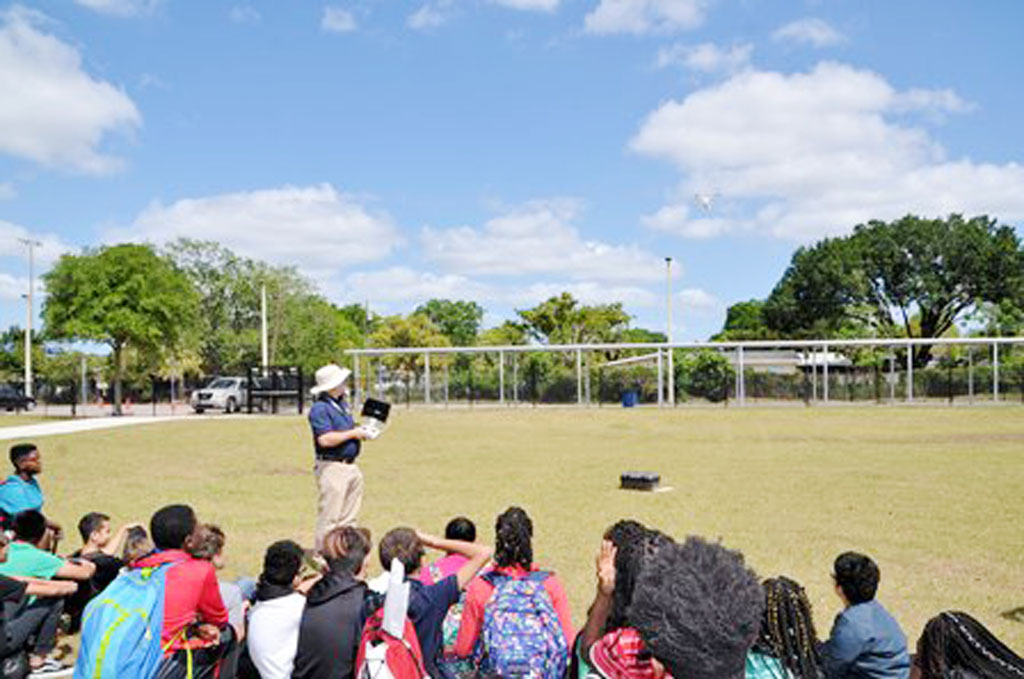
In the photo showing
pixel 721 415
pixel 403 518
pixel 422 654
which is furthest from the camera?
pixel 721 415

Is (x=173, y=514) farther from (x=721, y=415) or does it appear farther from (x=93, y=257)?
(x=93, y=257)

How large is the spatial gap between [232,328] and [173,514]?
70091 mm

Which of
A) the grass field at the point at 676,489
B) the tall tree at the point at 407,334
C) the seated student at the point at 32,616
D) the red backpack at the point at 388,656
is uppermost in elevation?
the tall tree at the point at 407,334

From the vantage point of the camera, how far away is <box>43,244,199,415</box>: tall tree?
112 ft

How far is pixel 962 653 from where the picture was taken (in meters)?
3.23

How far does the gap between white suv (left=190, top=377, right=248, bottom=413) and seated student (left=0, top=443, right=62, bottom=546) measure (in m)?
32.4

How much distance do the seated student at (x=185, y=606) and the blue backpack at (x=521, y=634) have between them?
4.46 feet

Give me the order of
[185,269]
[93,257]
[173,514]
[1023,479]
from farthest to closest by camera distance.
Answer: [185,269], [93,257], [1023,479], [173,514]

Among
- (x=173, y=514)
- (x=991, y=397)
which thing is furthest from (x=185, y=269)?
(x=173, y=514)

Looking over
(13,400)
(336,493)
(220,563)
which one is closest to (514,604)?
(220,563)

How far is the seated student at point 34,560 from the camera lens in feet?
17.2

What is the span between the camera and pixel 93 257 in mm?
35594

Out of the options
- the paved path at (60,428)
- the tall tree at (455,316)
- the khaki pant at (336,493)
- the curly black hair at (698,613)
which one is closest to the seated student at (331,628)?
the curly black hair at (698,613)

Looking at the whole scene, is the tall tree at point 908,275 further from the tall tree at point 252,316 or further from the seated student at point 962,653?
the seated student at point 962,653
